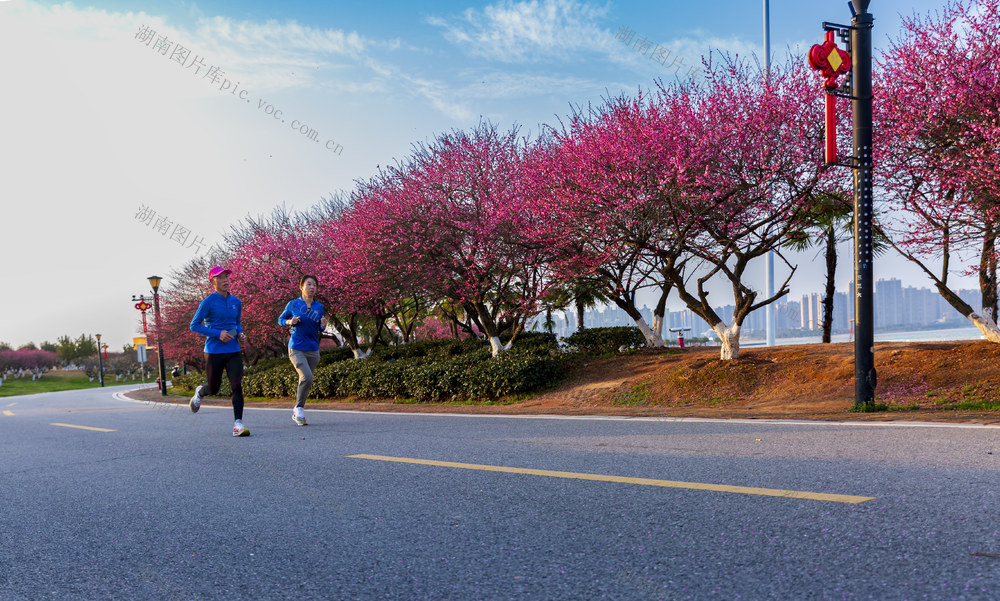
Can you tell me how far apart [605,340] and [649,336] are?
1106mm

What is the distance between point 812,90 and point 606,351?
289 inches

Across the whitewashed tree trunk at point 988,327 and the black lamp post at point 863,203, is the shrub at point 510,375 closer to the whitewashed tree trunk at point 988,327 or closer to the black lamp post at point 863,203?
the black lamp post at point 863,203

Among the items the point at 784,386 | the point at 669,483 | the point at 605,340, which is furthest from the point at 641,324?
the point at 669,483

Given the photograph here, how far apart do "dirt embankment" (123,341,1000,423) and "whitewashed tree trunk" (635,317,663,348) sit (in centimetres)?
170

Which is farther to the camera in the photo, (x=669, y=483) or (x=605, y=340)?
A: (x=605, y=340)

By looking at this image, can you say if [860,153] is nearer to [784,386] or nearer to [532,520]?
[784,386]

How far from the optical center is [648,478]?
484 cm

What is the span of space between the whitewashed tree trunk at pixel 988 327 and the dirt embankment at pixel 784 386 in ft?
0.70

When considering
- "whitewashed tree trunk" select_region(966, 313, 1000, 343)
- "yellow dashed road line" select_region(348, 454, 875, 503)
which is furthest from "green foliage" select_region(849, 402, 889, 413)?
"yellow dashed road line" select_region(348, 454, 875, 503)

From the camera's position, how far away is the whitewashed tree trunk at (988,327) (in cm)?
1194

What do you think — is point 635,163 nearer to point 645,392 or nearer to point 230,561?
point 645,392

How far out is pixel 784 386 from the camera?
11461 mm

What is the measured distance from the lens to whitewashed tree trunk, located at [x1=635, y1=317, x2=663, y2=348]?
56.2 ft

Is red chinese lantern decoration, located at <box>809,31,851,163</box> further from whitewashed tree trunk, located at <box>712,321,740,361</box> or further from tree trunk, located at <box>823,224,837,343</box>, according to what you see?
tree trunk, located at <box>823,224,837,343</box>
